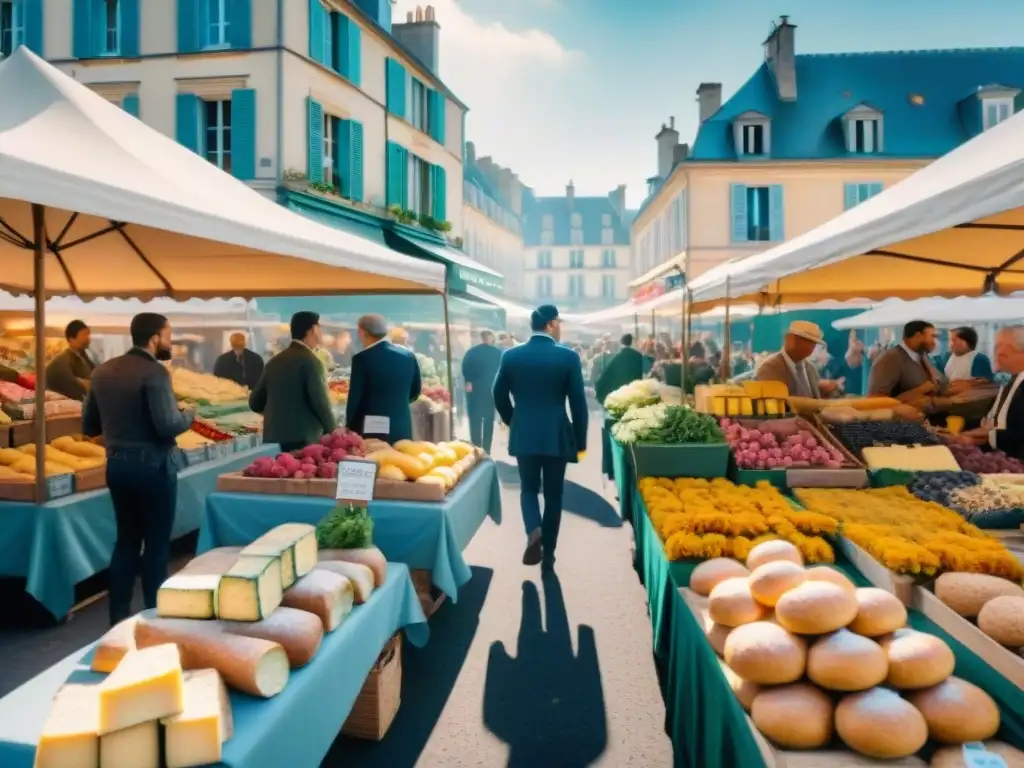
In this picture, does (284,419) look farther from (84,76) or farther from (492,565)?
(84,76)

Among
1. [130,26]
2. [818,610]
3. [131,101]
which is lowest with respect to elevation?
[818,610]

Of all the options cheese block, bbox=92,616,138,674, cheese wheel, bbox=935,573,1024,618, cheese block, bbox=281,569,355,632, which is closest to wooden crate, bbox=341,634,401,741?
cheese block, bbox=281,569,355,632

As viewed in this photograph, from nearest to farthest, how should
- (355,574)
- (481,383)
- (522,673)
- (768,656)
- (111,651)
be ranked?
(768,656)
(111,651)
(355,574)
(522,673)
(481,383)

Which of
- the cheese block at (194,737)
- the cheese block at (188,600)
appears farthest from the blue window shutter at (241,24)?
the cheese block at (194,737)

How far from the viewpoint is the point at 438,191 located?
21438 mm

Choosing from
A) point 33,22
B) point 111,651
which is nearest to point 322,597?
point 111,651

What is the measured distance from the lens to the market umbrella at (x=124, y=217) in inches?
119

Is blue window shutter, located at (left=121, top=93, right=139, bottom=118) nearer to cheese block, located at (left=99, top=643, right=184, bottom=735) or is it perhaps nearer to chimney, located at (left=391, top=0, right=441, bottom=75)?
chimney, located at (left=391, top=0, right=441, bottom=75)

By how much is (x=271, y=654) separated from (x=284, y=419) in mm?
3687

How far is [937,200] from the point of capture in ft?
9.57

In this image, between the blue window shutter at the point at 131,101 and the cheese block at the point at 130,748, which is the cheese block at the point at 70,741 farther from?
the blue window shutter at the point at 131,101

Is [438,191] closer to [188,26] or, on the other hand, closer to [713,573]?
[188,26]

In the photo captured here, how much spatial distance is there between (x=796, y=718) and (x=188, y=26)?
56.1 feet

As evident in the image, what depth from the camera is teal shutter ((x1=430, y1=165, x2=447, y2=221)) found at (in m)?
21.1
